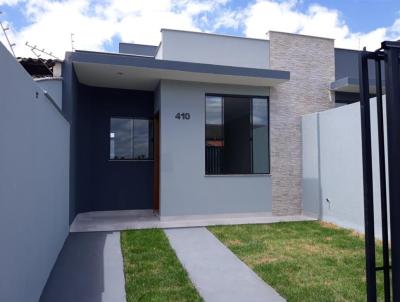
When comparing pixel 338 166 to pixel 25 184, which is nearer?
pixel 25 184

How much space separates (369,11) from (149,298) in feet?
29.3

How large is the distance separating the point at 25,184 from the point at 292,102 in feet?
24.8

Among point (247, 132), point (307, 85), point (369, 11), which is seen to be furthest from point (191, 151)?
point (369, 11)

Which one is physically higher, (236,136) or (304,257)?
(236,136)

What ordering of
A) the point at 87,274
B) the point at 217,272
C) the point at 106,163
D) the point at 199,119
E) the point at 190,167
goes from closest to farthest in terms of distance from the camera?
the point at 87,274 < the point at 217,272 < the point at 190,167 < the point at 199,119 < the point at 106,163

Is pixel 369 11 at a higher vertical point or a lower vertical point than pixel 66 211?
higher

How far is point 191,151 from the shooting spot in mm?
8000

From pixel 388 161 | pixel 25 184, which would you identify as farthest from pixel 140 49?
pixel 388 161

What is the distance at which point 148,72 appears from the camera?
7.23 m

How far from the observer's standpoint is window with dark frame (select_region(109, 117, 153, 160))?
8.95 m

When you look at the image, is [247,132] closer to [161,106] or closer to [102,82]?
[161,106]

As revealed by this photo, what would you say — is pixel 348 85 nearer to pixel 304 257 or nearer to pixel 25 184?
pixel 304 257

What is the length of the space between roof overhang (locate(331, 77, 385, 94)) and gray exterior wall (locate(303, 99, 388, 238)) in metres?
1.36

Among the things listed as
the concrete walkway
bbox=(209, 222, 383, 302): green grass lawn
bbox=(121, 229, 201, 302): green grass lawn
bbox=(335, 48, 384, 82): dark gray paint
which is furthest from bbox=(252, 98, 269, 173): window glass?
bbox=(121, 229, 201, 302): green grass lawn
